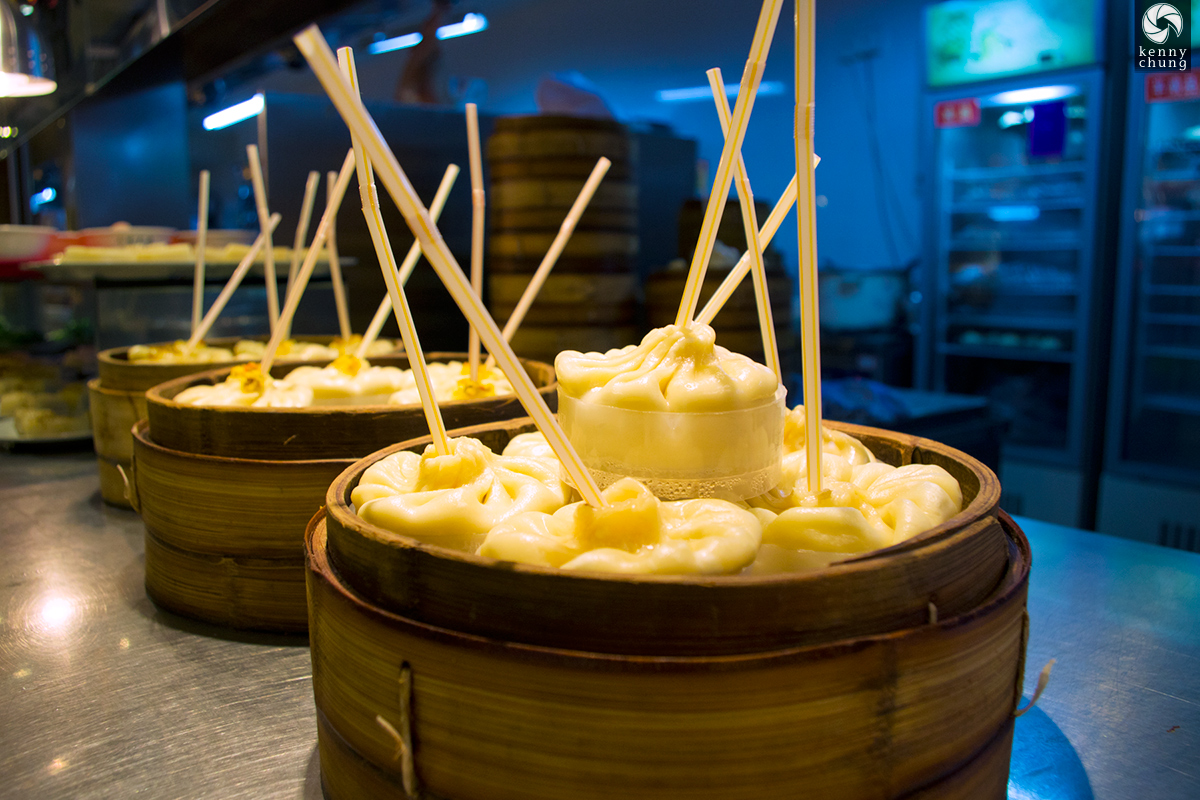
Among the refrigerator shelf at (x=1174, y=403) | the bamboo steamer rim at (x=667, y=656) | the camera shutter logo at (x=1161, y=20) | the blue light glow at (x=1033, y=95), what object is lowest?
the refrigerator shelf at (x=1174, y=403)

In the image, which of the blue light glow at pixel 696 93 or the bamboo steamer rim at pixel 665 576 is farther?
the blue light glow at pixel 696 93

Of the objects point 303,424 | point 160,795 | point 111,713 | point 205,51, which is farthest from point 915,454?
point 205,51

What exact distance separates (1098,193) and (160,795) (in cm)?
543

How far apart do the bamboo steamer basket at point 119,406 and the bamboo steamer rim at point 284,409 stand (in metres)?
0.10

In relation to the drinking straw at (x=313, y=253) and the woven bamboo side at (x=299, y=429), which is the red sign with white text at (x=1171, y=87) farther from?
the woven bamboo side at (x=299, y=429)

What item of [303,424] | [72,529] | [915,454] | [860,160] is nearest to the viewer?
[915,454]

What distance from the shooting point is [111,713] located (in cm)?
135

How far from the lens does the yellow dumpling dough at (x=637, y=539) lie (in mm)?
872

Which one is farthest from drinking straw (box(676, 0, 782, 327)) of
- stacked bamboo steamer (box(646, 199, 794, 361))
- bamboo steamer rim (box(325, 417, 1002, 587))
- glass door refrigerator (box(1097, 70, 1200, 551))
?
glass door refrigerator (box(1097, 70, 1200, 551))

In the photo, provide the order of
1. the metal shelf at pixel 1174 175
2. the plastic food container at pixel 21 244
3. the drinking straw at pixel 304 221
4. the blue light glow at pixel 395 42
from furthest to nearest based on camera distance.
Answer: the metal shelf at pixel 1174 175
the blue light glow at pixel 395 42
the plastic food container at pixel 21 244
the drinking straw at pixel 304 221

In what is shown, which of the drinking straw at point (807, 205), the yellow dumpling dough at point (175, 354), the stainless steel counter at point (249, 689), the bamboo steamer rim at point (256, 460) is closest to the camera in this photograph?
the drinking straw at point (807, 205)

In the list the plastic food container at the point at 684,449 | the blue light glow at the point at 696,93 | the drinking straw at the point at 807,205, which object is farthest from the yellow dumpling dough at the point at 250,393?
the blue light glow at the point at 696,93

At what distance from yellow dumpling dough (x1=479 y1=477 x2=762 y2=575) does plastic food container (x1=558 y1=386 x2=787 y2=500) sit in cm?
9

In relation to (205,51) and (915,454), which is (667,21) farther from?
(915,454)
